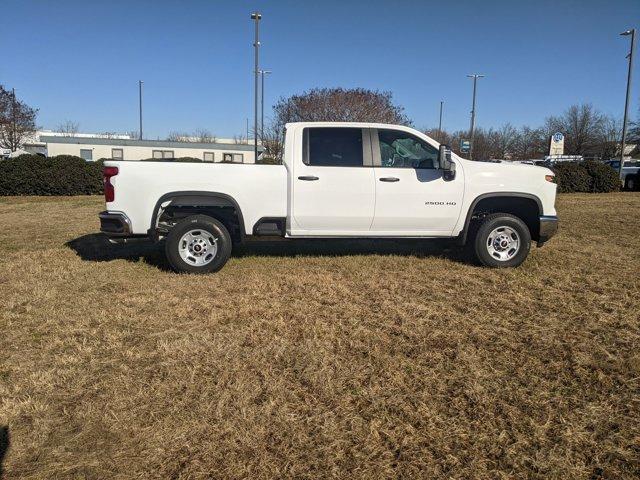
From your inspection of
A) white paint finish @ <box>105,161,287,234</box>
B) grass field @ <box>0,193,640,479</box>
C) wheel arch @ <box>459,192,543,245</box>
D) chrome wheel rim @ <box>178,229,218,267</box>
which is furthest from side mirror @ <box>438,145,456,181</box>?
chrome wheel rim @ <box>178,229,218,267</box>

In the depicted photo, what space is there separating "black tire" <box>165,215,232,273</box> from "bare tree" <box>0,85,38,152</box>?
118ft

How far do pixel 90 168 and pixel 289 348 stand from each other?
17.1 m

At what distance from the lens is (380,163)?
623cm

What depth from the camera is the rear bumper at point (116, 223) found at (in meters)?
5.83

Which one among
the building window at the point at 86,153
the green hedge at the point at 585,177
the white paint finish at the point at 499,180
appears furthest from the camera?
the building window at the point at 86,153

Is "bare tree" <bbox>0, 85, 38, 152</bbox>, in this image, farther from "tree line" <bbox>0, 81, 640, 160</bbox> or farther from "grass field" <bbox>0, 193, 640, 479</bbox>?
"grass field" <bbox>0, 193, 640, 479</bbox>

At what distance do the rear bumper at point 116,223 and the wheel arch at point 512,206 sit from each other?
4294 millimetres

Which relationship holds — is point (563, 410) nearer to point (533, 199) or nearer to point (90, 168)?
point (533, 199)

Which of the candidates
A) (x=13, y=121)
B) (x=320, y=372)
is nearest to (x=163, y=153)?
(x=13, y=121)

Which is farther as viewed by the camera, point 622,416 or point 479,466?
point 622,416

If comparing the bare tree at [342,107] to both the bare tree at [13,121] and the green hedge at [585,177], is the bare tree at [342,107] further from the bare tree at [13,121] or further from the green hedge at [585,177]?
the bare tree at [13,121]

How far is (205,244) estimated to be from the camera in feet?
20.1

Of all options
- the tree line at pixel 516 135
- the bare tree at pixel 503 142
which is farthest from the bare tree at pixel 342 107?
the bare tree at pixel 503 142

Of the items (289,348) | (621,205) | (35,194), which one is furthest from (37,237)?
(621,205)
